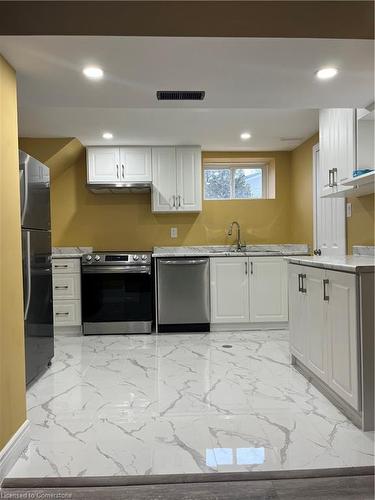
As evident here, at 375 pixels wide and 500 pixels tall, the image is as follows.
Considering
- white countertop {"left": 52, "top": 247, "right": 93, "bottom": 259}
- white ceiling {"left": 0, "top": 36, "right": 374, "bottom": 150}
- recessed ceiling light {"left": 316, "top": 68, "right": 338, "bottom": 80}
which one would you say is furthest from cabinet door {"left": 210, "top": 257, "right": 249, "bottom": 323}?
recessed ceiling light {"left": 316, "top": 68, "right": 338, "bottom": 80}

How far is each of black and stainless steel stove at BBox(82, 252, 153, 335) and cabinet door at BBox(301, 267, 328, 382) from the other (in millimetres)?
2031

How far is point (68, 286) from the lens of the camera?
4184mm

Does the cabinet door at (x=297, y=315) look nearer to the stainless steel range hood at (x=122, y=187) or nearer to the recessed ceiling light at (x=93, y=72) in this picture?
the recessed ceiling light at (x=93, y=72)

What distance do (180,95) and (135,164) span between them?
2.38 meters

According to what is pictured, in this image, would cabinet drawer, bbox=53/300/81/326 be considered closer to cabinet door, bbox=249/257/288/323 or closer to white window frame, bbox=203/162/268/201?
cabinet door, bbox=249/257/288/323

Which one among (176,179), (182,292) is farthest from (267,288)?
(176,179)

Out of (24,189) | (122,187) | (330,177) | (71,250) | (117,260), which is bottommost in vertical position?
(117,260)

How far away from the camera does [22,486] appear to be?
152 centimetres

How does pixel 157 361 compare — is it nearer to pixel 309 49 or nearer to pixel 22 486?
pixel 22 486

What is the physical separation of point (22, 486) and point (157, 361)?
170 centimetres

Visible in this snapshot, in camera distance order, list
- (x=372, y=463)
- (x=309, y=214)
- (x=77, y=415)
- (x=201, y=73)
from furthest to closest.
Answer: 1. (x=309, y=214)
2. (x=77, y=415)
3. (x=201, y=73)
4. (x=372, y=463)

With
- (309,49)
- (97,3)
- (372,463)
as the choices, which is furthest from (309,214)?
(97,3)

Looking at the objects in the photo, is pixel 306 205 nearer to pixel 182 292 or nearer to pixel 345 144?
pixel 345 144

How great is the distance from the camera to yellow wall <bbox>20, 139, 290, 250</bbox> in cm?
472
